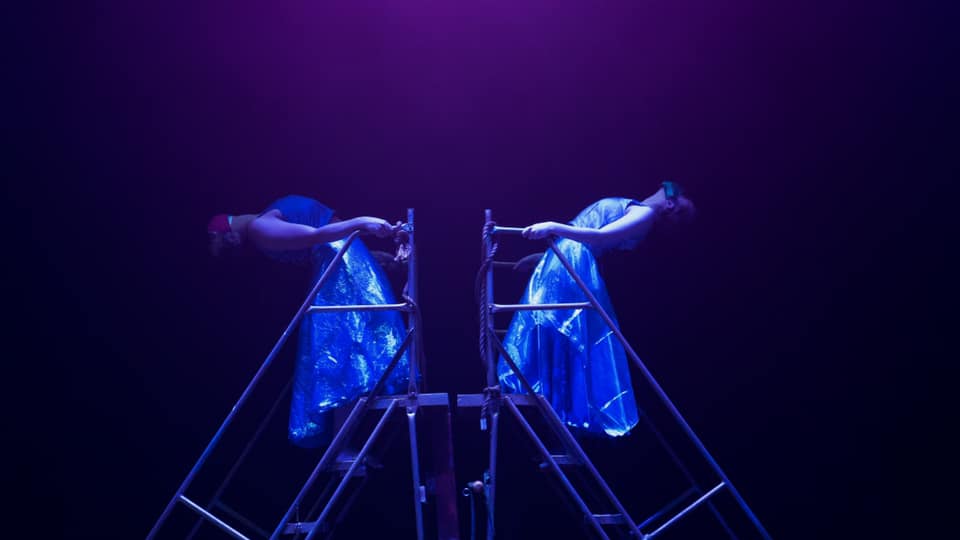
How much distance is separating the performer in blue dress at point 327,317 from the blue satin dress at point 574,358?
39 cm

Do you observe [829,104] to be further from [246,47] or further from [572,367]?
[246,47]

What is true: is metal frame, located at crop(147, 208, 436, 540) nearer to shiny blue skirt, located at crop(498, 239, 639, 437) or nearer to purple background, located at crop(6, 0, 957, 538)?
shiny blue skirt, located at crop(498, 239, 639, 437)

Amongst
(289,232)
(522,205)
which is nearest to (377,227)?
(289,232)

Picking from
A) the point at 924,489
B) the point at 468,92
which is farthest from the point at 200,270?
the point at 924,489

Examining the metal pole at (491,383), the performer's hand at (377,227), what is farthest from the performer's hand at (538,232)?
the performer's hand at (377,227)

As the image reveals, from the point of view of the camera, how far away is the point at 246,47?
301 cm

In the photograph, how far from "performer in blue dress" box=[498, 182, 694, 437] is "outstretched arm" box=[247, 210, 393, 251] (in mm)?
537

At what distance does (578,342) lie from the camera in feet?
7.73

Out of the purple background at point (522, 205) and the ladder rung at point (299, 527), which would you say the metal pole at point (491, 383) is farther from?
the purple background at point (522, 205)

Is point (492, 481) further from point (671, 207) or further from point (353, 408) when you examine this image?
point (671, 207)

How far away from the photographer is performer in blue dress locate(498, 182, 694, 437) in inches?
90.5

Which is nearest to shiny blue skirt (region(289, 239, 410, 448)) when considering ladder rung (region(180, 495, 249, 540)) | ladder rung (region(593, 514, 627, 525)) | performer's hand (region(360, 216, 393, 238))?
performer's hand (region(360, 216, 393, 238))

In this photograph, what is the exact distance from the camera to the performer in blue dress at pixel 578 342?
230 centimetres

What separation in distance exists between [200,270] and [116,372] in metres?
0.54
